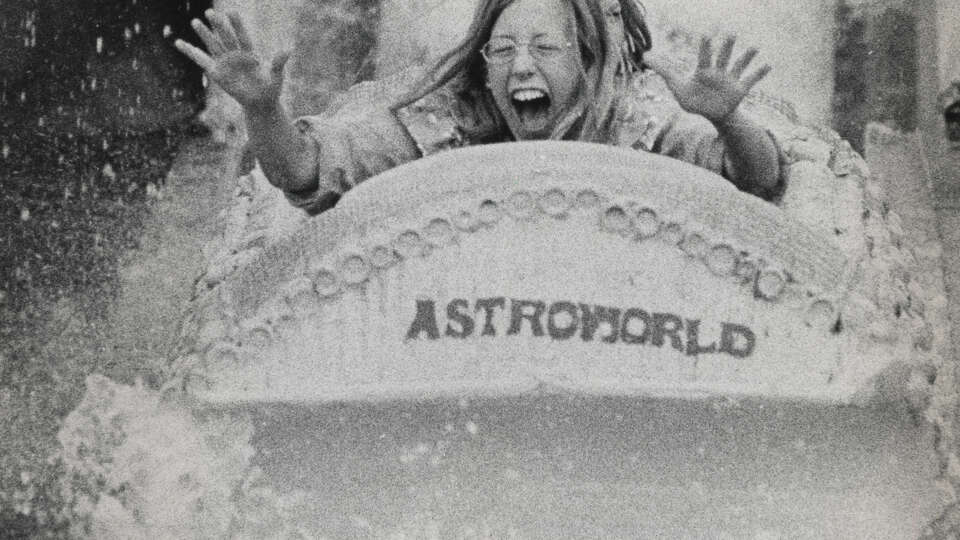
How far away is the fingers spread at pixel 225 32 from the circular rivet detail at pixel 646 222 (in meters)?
0.53

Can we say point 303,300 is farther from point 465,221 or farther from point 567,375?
point 567,375

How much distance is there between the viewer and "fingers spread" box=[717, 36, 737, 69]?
2.65m

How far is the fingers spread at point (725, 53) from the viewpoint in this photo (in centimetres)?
265

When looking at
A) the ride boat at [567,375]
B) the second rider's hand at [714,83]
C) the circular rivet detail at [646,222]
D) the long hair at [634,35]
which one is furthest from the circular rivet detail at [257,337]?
the long hair at [634,35]

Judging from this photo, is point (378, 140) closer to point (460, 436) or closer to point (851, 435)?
point (460, 436)

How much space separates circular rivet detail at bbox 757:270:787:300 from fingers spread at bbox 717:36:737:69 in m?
0.27

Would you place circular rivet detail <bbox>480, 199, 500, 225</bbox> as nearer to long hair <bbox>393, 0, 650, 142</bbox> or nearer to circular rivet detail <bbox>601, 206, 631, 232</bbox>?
circular rivet detail <bbox>601, 206, 631, 232</bbox>

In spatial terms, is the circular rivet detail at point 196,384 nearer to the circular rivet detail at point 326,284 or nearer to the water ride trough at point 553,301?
the water ride trough at point 553,301

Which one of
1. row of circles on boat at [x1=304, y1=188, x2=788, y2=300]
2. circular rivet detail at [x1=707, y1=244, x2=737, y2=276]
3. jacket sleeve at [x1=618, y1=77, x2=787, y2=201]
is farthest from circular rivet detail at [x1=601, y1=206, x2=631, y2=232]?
jacket sleeve at [x1=618, y1=77, x2=787, y2=201]

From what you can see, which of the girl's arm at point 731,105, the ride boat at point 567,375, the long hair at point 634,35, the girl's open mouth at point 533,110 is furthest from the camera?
the long hair at point 634,35

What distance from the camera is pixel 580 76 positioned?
2.91m

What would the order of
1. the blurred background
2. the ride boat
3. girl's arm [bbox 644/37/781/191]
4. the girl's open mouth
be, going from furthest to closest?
1. the blurred background
2. the girl's open mouth
3. girl's arm [bbox 644/37/781/191]
4. the ride boat

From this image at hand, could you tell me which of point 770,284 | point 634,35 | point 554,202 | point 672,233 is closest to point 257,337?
point 554,202

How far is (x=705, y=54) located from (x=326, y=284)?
54cm
